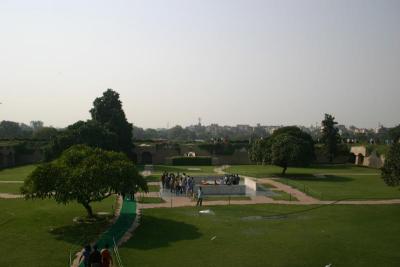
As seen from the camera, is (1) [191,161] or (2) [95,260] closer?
(2) [95,260]

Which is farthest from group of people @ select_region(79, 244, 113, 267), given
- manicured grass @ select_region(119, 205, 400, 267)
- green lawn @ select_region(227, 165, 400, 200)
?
green lawn @ select_region(227, 165, 400, 200)

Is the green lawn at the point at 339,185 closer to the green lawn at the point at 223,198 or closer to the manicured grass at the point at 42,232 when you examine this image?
the green lawn at the point at 223,198

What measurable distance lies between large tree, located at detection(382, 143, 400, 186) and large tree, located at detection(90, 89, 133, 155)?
38865mm

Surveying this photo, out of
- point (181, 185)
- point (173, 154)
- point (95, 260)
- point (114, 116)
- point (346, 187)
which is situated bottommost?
point (95, 260)

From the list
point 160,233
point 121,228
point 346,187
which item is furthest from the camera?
point 346,187

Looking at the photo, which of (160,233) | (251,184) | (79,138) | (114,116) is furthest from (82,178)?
(114,116)

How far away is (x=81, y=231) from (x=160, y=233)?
3784 mm

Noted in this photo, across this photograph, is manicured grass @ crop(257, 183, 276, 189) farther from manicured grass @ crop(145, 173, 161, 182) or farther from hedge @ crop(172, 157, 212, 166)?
hedge @ crop(172, 157, 212, 166)

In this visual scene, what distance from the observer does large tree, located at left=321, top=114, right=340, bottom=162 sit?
64500 mm

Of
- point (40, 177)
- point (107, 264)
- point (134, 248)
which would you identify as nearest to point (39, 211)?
point (40, 177)

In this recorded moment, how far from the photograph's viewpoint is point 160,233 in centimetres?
2067

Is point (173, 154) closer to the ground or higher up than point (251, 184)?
higher up

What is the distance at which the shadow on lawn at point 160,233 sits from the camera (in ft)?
61.9

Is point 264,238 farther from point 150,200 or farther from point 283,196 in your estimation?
point 283,196
